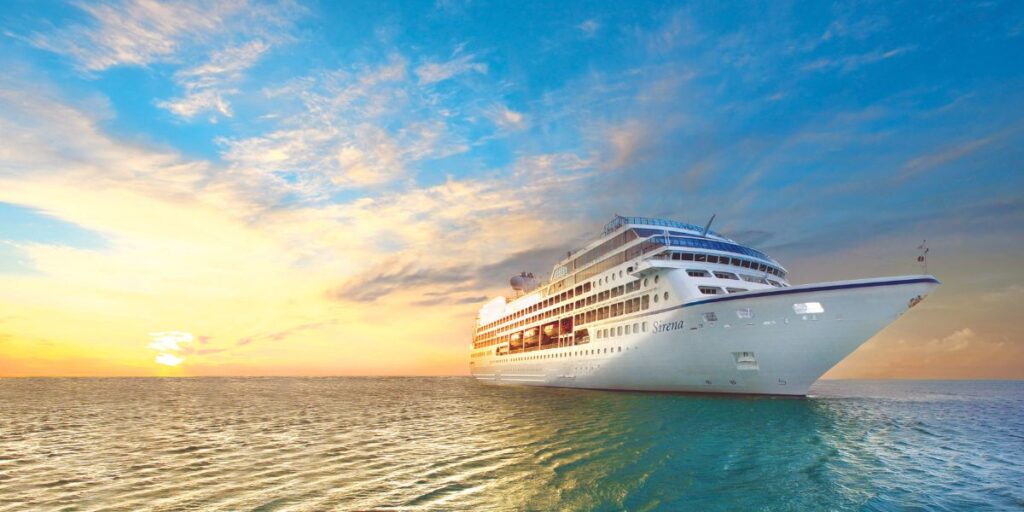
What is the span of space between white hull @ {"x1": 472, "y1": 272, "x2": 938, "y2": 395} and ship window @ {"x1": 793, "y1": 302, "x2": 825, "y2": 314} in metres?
0.24

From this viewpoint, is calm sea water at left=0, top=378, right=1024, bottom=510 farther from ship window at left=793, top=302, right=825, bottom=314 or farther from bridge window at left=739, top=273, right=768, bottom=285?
bridge window at left=739, top=273, right=768, bottom=285

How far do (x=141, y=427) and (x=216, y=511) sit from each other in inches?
1072

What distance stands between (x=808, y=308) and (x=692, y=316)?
319 inches

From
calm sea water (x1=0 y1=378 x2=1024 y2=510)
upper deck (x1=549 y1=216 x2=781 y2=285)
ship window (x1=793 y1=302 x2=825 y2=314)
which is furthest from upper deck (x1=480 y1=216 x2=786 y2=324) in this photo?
calm sea water (x1=0 y1=378 x2=1024 y2=510)

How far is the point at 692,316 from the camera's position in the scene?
39.2 m

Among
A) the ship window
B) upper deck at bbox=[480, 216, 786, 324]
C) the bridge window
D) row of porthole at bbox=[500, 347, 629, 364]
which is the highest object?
upper deck at bbox=[480, 216, 786, 324]

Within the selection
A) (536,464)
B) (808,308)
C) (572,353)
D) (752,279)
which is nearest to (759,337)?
(808,308)

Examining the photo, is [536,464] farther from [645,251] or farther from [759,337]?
[645,251]

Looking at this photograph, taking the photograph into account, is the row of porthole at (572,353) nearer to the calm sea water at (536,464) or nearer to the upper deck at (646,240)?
the upper deck at (646,240)

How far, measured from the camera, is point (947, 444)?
2345 centimetres

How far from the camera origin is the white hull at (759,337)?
3316 centimetres

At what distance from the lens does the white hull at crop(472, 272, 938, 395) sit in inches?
1305

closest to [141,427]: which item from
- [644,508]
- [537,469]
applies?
[537,469]

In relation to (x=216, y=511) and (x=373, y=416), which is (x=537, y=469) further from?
(x=373, y=416)
